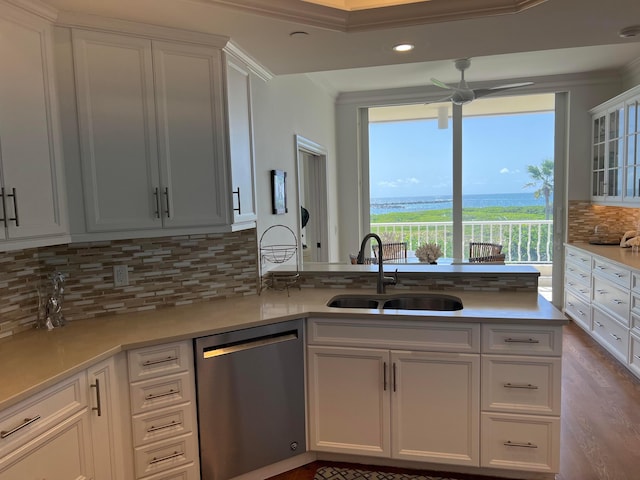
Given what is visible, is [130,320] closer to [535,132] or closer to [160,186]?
[160,186]

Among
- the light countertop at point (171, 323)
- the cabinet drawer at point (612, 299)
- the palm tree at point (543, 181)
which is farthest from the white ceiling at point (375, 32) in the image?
the palm tree at point (543, 181)

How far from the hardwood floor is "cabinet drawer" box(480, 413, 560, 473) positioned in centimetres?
26

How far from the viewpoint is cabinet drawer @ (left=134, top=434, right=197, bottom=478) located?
82.0 inches

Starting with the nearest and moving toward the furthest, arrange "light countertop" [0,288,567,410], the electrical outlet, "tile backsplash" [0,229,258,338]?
"light countertop" [0,288,567,410], "tile backsplash" [0,229,258,338], the electrical outlet

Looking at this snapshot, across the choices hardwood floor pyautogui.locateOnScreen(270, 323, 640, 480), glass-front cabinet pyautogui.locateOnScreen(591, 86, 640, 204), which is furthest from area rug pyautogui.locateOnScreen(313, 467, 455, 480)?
glass-front cabinet pyautogui.locateOnScreen(591, 86, 640, 204)

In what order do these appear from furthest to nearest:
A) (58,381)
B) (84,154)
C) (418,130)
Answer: (418,130), (84,154), (58,381)

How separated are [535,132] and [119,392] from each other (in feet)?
24.9

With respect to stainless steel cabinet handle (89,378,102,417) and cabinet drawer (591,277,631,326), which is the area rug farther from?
cabinet drawer (591,277,631,326)

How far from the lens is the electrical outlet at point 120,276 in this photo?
8.16 feet

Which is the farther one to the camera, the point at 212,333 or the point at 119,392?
the point at 212,333

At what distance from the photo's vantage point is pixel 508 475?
7.68 feet

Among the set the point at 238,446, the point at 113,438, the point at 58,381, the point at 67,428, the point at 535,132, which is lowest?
the point at 238,446

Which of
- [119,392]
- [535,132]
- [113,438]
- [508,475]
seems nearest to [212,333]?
[119,392]

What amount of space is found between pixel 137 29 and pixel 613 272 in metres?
4.03
